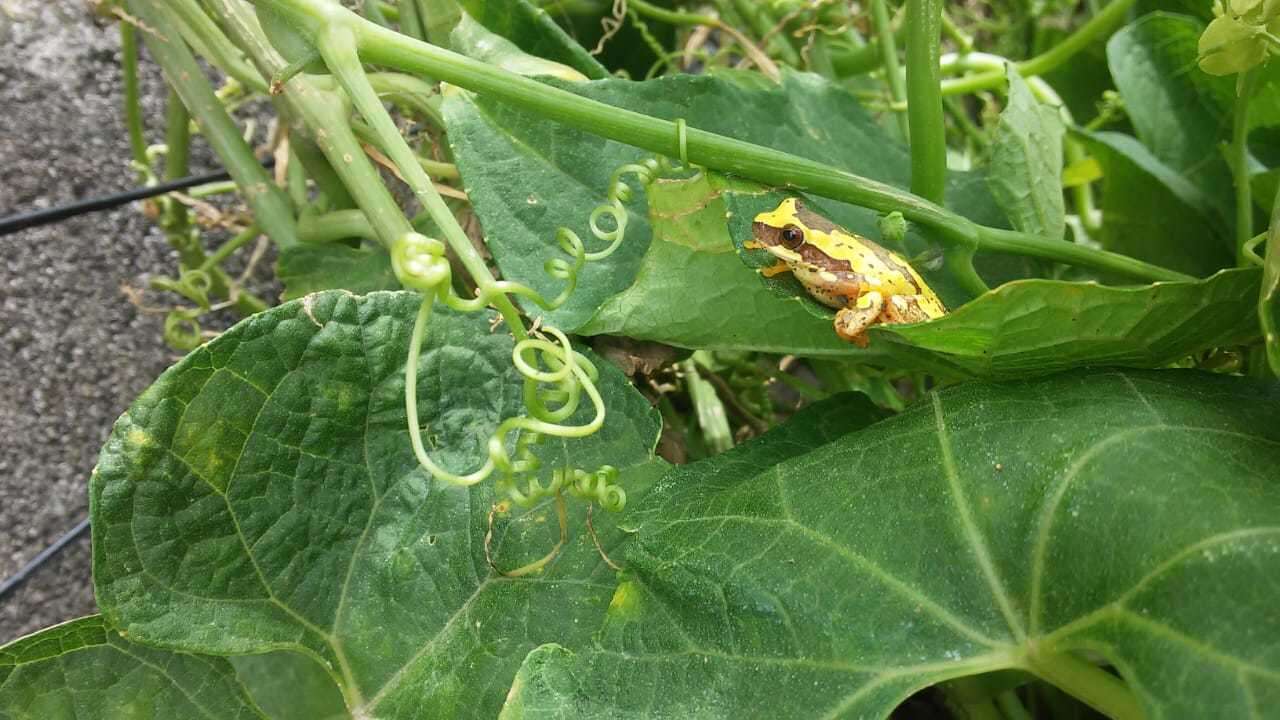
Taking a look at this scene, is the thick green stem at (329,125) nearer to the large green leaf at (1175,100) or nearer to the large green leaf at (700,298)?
the large green leaf at (700,298)

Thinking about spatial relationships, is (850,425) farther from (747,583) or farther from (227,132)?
(227,132)

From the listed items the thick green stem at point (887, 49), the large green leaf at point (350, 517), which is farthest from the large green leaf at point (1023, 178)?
the large green leaf at point (350, 517)

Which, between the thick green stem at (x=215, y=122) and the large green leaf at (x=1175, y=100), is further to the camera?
the large green leaf at (x=1175, y=100)

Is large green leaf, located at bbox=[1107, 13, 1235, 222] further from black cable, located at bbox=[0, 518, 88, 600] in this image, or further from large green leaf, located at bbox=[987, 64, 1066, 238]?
black cable, located at bbox=[0, 518, 88, 600]

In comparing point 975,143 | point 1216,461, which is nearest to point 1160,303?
point 1216,461

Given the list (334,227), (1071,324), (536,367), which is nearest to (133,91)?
(334,227)

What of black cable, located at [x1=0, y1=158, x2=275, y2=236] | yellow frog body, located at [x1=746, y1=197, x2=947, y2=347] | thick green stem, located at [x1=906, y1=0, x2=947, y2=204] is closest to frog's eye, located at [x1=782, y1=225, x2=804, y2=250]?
yellow frog body, located at [x1=746, y1=197, x2=947, y2=347]
